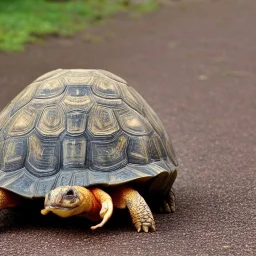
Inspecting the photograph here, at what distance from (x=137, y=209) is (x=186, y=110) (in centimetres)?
431

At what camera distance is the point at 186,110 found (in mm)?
8094

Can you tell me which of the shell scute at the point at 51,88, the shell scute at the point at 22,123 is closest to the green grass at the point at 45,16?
the shell scute at the point at 51,88

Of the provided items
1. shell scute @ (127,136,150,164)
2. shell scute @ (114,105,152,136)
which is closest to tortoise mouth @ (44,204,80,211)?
shell scute @ (127,136,150,164)

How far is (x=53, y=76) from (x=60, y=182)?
843 millimetres

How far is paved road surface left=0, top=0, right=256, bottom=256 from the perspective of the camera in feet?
12.3

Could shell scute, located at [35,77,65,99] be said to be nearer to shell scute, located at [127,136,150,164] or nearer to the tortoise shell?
the tortoise shell

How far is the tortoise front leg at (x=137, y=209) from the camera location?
386cm

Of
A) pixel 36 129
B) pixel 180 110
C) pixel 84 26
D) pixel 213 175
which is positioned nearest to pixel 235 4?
pixel 84 26

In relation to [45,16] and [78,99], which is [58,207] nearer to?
[78,99]

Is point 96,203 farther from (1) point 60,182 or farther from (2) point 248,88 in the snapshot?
(2) point 248,88

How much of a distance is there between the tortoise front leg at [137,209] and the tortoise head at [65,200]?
287mm

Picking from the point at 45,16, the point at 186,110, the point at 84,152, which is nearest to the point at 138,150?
the point at 84,152

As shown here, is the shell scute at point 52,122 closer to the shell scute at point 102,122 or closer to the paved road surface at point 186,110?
the shell scute at point 102,122

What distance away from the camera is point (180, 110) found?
318 inches
